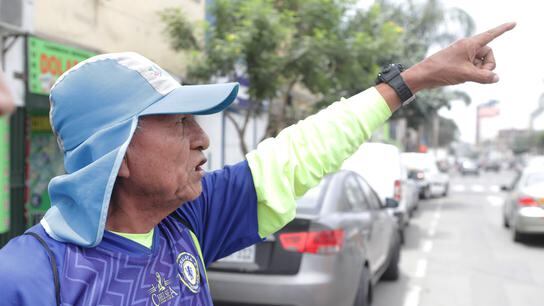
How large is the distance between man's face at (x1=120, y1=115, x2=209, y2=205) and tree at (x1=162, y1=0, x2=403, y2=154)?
273 inches

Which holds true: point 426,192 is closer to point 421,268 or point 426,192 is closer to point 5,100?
point 421,268

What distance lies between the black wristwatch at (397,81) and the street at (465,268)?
4.61m

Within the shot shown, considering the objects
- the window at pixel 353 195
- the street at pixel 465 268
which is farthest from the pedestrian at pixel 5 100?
the street at pixel 465 268

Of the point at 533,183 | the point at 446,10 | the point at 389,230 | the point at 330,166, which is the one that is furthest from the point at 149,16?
the point at 446,10

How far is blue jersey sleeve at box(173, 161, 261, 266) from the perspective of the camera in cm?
170

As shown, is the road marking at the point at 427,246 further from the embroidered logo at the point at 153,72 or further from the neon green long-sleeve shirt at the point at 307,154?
the embroidered logo at the point at 153,72

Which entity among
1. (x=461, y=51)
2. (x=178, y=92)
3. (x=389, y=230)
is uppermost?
(x=461, y=51)

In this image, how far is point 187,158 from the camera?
1492 mm

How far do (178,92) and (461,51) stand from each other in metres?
0.83

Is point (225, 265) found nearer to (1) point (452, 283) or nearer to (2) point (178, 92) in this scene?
(2) point (178, 92)

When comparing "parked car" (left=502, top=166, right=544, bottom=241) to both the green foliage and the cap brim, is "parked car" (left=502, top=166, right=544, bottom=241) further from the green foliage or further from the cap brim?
the cap brim

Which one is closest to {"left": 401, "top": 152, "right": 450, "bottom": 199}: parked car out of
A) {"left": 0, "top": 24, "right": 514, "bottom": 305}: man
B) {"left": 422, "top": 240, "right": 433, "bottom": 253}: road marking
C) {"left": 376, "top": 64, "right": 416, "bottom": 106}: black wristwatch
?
{"left": 422, "top": 240, "right": 433, "bottom": 253}: road marking

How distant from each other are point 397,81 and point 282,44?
7.80 metres

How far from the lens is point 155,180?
1444 millimetres
